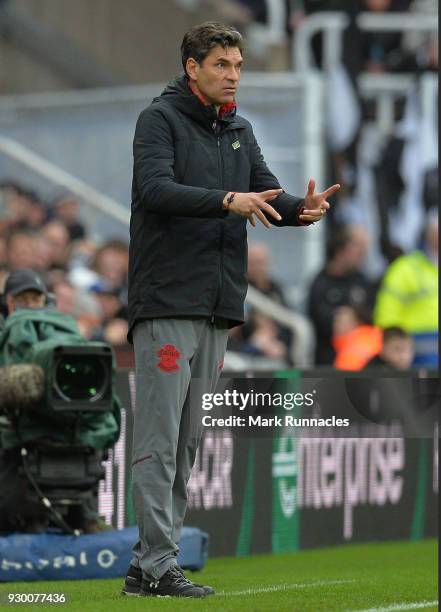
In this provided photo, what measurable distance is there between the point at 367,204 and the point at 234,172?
972 centimetres

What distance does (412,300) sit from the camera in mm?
14508

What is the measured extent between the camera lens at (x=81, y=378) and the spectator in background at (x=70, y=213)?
6.70 meters

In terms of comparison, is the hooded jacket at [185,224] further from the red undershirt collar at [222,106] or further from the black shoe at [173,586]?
the black shoe at [173,586]

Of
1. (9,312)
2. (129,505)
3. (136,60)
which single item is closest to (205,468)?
(129,505)

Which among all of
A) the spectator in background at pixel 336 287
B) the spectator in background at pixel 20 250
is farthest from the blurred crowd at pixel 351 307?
the spectator in background at pixel 20 250

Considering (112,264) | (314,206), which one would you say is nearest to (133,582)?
(314,206)

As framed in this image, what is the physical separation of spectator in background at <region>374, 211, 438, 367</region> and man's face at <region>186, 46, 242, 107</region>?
723 centimetres

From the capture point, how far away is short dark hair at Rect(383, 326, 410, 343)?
44.5 feet

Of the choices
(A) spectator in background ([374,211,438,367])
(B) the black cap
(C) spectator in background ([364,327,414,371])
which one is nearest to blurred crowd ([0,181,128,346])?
(C) spectator in background ([364,327,414,371])

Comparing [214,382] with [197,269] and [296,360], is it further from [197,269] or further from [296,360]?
[296,360]

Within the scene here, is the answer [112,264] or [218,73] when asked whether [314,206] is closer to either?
[218,73]

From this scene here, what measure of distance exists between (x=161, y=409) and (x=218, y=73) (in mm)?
1289

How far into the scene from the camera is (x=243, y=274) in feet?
23.6

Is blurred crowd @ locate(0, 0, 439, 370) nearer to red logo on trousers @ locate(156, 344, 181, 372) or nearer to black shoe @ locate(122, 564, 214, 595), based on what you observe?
black shoe @ locate(122, 564, 214, 595)
